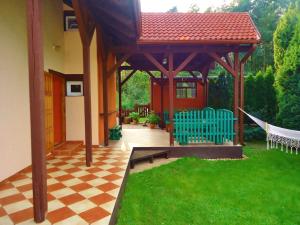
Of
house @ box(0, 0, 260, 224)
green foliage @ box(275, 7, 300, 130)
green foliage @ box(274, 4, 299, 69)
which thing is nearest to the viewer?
→ house @ box(0, 0, 260, 224)

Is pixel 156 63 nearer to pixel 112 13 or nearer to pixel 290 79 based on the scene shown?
pixel 112 13

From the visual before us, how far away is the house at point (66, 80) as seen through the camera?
105 inches

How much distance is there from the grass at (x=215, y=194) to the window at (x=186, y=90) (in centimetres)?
767

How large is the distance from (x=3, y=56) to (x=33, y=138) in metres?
1.99

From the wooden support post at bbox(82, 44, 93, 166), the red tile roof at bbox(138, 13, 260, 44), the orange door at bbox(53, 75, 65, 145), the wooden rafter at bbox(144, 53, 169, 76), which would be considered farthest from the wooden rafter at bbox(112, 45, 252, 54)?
the wooden support post at bbox(82, 44, 93, 166)

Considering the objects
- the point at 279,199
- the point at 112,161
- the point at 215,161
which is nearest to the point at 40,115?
the point at 112,161

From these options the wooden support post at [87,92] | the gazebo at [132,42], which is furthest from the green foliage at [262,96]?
the wooden support post at [87,92]

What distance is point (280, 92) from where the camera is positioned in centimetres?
861

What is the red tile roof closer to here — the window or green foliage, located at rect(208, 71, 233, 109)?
green foliage, located at rect(208, 71, 233, 109)

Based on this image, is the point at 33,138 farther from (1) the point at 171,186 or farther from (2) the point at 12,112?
(1) the point at 171,186

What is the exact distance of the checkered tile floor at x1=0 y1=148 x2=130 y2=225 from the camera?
287cm

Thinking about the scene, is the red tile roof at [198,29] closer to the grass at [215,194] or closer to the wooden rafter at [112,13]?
the wooden rafter at [112,13]

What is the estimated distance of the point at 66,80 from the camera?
694cm

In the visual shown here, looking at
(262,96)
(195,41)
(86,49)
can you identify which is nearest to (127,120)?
(262,96)
